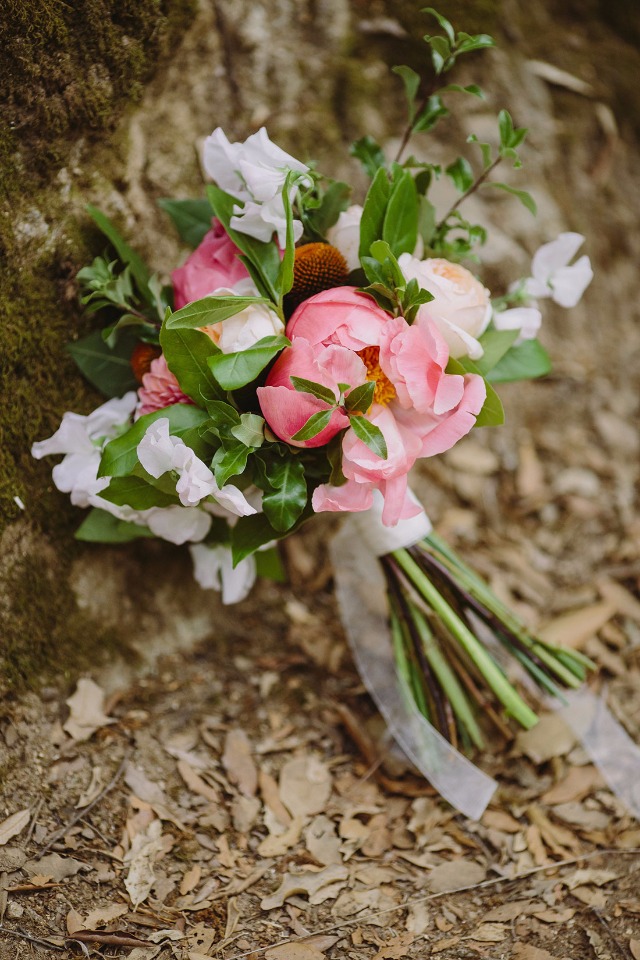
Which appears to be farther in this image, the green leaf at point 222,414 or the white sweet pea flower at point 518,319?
the white sweet pea flower at point 518,319

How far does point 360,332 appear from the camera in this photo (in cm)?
93

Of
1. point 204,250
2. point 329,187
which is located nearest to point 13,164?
point 204,250

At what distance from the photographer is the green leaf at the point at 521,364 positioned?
1236 mm

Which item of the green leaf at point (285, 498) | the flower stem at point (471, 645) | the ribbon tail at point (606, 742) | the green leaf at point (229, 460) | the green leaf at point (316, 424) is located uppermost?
the green leaf at point (316, 424)

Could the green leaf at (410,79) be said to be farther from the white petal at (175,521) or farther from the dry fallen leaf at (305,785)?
the dry fallen leaf at (305,785)

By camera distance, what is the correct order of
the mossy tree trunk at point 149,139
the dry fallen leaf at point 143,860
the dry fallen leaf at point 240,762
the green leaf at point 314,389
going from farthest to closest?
the dry fallen leaf at point 240,762, the mossy tree trunk at point 149,139, the dry fallen leaf at point 143,860, the green leaf at point 314,389

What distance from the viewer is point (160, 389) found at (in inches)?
41.6

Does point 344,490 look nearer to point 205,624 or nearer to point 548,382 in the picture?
point 205,624

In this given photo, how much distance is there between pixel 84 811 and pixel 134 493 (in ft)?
1.54

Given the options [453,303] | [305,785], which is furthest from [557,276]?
[305,785]

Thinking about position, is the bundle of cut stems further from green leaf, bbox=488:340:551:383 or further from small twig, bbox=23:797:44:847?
small twig, bbox=23:797:44:847

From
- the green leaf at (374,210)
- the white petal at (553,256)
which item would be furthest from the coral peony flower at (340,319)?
the white petal at (553,256)

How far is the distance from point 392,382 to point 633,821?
0.83 metres

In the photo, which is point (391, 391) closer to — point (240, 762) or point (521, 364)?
point (521, 364)
